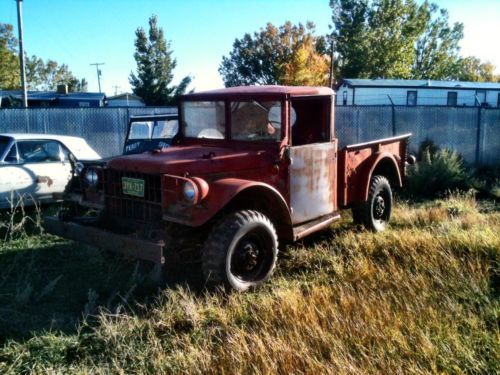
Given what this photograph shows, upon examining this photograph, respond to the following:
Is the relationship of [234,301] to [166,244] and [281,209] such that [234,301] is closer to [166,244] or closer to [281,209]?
[166,244]

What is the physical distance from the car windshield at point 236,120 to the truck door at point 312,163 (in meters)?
0.26

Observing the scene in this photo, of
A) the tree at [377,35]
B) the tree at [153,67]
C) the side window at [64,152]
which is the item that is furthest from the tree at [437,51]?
the side window at [64,152]

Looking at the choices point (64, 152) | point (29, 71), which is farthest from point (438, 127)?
point (29, 71)

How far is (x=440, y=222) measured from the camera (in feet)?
21.5

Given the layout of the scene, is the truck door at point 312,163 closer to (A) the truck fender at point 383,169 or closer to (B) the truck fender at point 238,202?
(B) the truck fender at point 238,202

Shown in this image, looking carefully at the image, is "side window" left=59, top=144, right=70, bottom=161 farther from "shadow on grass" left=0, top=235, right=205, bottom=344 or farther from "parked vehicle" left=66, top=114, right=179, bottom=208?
"shadow on grass" left=0, top=235, right=205, bottom=344

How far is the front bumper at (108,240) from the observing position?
4.06 metres

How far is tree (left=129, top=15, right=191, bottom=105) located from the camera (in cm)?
3300

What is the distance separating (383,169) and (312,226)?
2249mm

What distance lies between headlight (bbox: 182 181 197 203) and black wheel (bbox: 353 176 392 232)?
299 cm

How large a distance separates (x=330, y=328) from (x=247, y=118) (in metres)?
2.49

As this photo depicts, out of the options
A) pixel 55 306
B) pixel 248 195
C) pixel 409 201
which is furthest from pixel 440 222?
pixel 55 306

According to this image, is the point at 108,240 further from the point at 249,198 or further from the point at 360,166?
the point at 360,166

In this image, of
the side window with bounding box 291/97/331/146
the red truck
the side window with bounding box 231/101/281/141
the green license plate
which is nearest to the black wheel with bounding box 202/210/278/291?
the red truck
